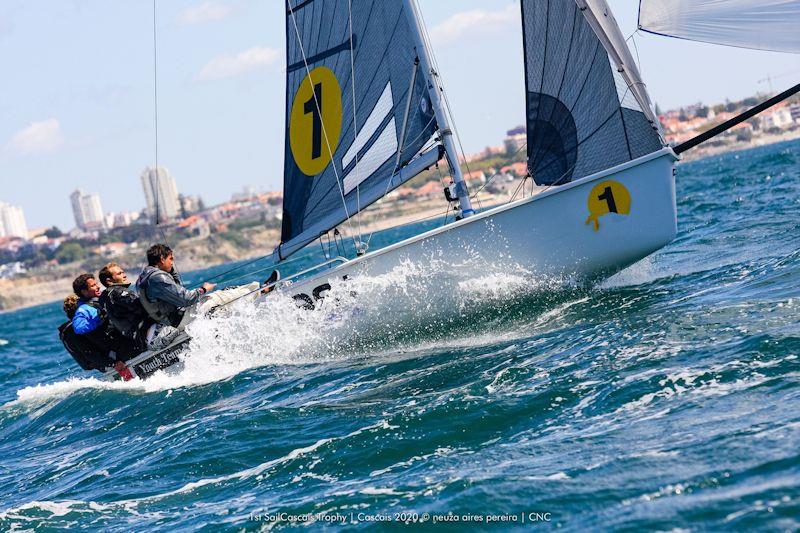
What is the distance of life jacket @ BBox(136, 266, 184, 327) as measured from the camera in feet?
21.4

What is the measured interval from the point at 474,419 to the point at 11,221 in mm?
196980

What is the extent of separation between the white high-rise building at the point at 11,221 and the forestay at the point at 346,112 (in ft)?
611

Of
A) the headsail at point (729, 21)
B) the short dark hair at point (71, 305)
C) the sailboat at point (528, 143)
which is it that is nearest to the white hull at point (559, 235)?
the sailboat at point (528, 143)

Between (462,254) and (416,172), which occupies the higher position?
(416,172)

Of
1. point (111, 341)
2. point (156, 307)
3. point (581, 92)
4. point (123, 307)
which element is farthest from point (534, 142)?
point (111, 341)

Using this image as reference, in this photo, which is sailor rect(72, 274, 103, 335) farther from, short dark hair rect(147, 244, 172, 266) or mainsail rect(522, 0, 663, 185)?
mainsail rect(522, 0, 663, 185)

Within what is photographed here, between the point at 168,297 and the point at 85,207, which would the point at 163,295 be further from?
the point at 85,207

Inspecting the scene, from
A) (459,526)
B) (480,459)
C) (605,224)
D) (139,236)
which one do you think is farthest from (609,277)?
(139,236)

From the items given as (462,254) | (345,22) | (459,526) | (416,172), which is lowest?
(459,526)

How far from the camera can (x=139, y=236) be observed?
105188 mm

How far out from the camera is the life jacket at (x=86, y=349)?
275 inches

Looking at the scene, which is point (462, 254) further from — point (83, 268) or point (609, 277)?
point (83, 268)

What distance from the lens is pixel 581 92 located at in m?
6.28

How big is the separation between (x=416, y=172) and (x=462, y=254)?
34.5 inches
